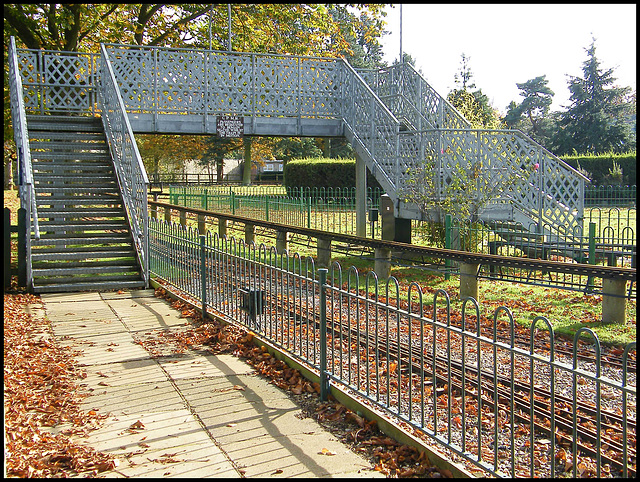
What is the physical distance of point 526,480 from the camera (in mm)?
3852

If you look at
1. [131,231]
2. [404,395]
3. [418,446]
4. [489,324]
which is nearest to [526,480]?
[418,446]

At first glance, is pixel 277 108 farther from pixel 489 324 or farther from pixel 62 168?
pixel 489 324

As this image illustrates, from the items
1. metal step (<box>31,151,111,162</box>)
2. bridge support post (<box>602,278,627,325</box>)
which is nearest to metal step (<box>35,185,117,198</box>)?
metal step (<box>31,151,111,162</box>)

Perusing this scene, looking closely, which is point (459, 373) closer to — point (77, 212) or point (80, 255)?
point (80, 255)

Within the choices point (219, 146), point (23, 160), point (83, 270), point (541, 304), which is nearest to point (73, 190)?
point (23, 160)

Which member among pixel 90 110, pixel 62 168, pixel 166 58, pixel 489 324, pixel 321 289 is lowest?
pixel 489 324

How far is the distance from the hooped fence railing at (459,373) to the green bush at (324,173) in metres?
26.6

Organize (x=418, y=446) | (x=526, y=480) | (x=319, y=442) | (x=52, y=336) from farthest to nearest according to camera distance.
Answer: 1. (x=52, y=336)
2. (x=319, y=442)
3. (x=418, y=446)
4. (x=526, y=480)

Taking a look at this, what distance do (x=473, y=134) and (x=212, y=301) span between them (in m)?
7.76

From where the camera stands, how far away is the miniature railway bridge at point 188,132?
13.1m

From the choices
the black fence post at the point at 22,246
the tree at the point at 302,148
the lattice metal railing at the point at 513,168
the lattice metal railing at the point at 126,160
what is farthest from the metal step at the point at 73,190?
the tree at the point at 302,148

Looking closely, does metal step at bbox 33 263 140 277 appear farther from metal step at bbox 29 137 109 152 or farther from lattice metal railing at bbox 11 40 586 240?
lattice metal railing at bbox 11 40 586 240

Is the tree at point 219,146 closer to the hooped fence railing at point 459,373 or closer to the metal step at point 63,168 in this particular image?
the metal step at point 63,168

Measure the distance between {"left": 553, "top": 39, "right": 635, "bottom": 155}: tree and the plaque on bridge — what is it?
4650 centimetres
